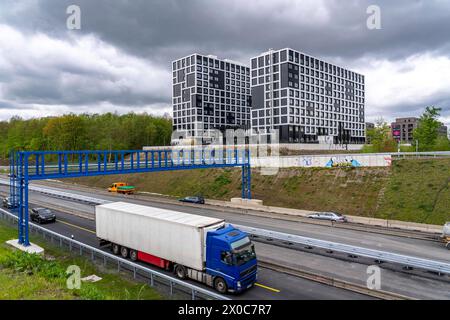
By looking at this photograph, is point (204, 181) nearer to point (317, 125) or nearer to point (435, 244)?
point (435, 244)

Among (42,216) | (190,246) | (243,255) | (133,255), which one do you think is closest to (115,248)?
(133,255)

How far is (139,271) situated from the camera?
17.1 meters

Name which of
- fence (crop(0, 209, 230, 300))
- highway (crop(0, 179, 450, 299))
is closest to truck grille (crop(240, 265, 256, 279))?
highway (crop(0, 179, 450, 299))

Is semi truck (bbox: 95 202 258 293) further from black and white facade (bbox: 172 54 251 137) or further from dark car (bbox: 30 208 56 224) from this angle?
black and white facade (bbox: 172 54 251 137)

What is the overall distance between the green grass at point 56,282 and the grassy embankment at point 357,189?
2885cm

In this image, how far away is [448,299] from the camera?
13.4 metres

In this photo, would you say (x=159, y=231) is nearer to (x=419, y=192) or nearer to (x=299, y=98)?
(x=419, y=192)

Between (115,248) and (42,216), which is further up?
(42,216)

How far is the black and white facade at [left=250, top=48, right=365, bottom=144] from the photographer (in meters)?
85.7

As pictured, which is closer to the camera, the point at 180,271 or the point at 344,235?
the point at 180,271

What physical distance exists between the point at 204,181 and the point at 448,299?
142ft

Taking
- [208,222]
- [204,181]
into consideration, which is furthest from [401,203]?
[204,181]

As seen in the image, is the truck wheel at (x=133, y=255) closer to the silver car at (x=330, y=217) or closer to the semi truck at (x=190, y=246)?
the semi truck at (x=190, y=246)

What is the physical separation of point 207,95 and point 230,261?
10175cm
